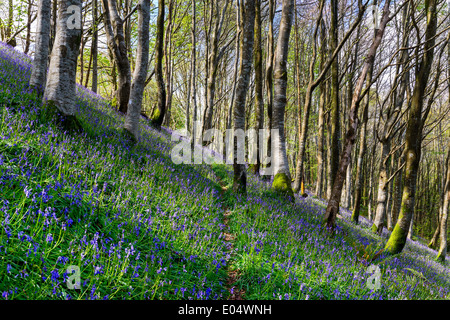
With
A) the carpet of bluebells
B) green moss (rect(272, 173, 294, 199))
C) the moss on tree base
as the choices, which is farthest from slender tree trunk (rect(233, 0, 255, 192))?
the moss on tree base

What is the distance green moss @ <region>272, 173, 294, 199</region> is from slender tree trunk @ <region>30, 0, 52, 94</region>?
21.9ft

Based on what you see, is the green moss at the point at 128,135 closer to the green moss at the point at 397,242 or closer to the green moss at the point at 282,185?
the green moss at the point at 282,185

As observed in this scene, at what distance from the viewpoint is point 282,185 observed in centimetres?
727

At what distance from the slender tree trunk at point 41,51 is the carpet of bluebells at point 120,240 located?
23.3 inches

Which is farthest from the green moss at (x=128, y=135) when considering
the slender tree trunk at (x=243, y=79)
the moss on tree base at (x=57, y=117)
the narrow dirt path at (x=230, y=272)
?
the narrow dirt path at (x=230, y=272)

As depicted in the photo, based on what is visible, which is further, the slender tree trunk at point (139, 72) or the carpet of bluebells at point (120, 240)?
the slender tree trunk at point (139, 72)

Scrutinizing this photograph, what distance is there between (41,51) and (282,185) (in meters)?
7.27

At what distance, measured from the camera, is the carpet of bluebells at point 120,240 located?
2031 millimetres

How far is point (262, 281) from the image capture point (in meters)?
3.01

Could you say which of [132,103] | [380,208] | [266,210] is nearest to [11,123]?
[132,103]

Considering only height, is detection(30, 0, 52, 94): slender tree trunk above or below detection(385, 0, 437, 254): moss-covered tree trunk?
above

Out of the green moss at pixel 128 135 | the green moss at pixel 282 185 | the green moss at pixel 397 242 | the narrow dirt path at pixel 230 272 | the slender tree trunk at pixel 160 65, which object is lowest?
the green moss at pixel 397 242

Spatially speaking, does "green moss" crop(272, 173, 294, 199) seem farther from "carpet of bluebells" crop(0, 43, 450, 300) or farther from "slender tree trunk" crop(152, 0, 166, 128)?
"slender tree trunk" crop(152, 0, 166, 128)

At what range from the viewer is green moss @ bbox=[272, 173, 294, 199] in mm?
7148
